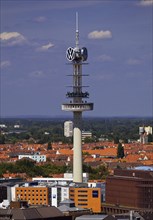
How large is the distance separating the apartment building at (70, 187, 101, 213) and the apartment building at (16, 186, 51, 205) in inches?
140

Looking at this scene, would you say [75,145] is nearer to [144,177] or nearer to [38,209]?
[144,177]

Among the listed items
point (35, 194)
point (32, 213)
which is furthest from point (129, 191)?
point (32, 213)

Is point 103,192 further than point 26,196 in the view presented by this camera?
Yes

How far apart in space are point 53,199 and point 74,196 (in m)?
3.74

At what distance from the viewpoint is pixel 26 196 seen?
140 meters

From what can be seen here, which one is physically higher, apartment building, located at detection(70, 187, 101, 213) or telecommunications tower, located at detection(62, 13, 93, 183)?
telecommunications tower, located at detection(62, 13, 93, 183)

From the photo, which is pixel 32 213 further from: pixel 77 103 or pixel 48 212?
pixel 77 103

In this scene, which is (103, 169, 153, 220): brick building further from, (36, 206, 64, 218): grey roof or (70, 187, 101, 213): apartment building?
(36, 206, 64, 218): grey roof

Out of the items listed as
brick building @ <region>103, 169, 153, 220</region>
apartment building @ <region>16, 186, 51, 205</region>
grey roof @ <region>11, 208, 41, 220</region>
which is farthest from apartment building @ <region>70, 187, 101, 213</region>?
grey roof @ <region>11, 208, 41, 220</region>

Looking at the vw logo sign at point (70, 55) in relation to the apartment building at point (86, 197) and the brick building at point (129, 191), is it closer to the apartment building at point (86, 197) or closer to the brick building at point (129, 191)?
the apartment building at point (86, 197)

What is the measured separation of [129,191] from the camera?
146 metres

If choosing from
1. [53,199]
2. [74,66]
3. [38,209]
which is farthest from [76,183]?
[38,209]

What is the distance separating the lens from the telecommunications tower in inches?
5384

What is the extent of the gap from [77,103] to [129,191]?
14.6 m
